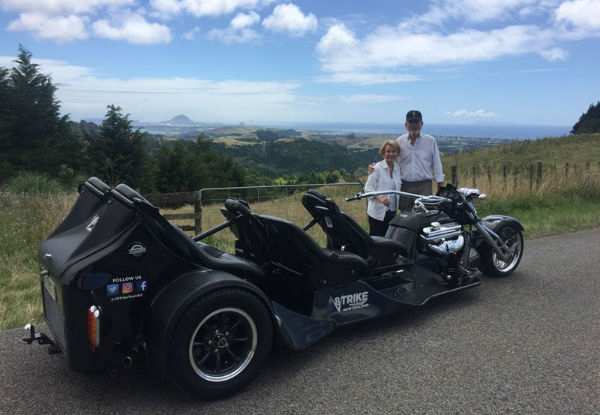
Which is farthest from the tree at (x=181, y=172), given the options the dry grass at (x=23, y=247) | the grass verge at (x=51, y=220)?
the dry grass at (x=23, y=247)

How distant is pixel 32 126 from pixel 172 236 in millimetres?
40218

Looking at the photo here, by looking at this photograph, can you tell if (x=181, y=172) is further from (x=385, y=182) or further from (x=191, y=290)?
(x=191, y=290)

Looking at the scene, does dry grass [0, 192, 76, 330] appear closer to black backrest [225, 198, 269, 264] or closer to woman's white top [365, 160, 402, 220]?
black backrest [225, 198, 269, 264]

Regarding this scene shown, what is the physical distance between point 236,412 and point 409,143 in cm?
392

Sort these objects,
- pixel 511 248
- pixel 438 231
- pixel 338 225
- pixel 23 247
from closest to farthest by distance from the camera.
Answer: pixel 338 225 → pixel 438 231 → pixel 511 248 → pixel 23 247

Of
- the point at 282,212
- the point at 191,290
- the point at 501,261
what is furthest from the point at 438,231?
the point at 282,212

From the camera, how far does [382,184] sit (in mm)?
5496

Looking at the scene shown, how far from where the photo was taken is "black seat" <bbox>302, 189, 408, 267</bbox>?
399 centimetres

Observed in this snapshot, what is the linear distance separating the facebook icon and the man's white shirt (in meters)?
3.73

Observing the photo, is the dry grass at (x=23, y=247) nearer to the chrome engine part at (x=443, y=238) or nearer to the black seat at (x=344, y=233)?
the black seat at (x=344, y=233)

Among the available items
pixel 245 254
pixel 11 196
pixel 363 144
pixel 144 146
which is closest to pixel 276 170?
pixel 363 144

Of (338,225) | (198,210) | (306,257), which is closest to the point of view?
(306,257)

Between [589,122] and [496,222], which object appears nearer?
[496,222]

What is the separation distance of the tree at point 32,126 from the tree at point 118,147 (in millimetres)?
2950
